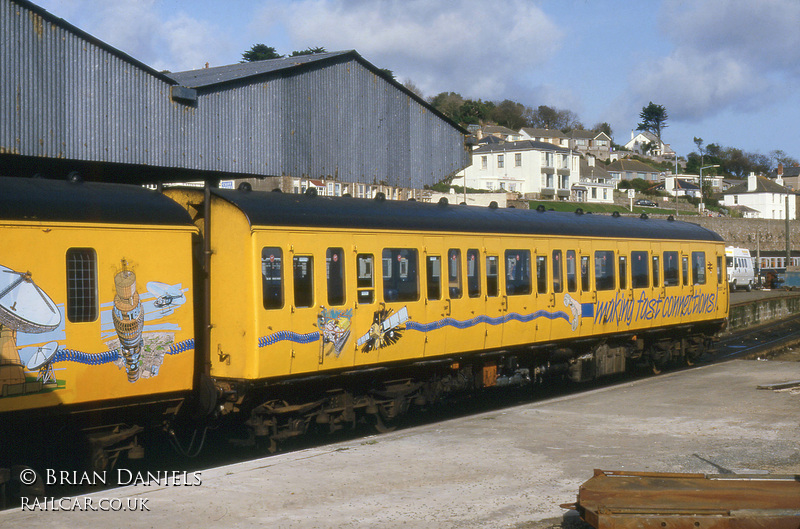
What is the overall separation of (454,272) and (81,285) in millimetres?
6203

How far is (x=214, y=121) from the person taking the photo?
753 inches

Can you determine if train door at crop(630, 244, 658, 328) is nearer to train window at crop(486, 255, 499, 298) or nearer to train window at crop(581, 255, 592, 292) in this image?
train window at crop(581, 255, 592, 292)

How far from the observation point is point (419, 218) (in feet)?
42.2

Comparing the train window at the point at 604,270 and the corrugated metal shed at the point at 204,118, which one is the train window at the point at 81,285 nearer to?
the corrugated metal shed at the point at 204,118

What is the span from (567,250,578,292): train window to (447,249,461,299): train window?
3369 millimetres

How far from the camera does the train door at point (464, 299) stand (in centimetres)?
1320

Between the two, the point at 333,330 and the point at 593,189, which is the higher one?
the point at 593,189

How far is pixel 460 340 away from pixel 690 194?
11446 centimetres

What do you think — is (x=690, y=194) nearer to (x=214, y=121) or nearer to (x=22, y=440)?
(x=214, y=121)

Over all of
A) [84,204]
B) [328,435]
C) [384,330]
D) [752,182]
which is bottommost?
[328,435]

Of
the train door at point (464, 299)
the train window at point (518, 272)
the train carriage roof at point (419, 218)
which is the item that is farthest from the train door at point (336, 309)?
the train window at point (518, 272)

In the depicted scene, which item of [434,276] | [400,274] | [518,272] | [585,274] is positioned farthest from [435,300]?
[585,274]

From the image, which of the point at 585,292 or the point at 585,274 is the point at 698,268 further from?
the point at 585,292

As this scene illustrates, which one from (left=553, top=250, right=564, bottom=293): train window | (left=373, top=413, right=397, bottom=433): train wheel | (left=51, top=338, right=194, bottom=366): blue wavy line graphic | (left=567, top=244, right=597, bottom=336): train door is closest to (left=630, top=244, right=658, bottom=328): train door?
→ (left=567, top=244, right=597, bottom=336): train door
